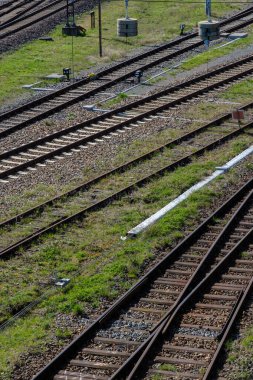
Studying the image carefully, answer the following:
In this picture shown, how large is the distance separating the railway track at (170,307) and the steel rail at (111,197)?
256cm

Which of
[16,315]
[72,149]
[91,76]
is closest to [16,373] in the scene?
[16,315]

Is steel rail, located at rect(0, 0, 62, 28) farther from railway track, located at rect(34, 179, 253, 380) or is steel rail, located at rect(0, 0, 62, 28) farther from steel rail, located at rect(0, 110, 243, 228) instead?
railway track, located at rect(34, 179, 253, 380)

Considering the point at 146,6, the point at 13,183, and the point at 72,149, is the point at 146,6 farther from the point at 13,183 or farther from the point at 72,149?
the point at 13,183

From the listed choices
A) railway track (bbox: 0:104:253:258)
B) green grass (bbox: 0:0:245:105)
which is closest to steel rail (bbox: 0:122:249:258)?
railway track (bbox: 0:104:253:258)

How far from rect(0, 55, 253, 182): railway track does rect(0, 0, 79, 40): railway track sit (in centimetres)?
1077

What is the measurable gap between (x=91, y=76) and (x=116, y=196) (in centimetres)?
1250

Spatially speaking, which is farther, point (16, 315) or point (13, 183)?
point (13, 183)

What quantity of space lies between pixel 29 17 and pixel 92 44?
5.16 metres

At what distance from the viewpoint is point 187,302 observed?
675 inches

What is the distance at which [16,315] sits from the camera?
1706 centimetres

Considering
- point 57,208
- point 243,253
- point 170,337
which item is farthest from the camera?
point 57,208

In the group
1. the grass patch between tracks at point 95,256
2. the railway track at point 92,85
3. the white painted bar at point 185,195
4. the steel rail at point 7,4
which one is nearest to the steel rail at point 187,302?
the grass patch between tracks at point 95,256

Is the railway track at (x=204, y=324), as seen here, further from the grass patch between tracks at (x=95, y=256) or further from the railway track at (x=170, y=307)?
the grass patch between tracks at (x=95, y=256)

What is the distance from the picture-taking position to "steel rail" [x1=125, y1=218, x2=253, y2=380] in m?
15.1
